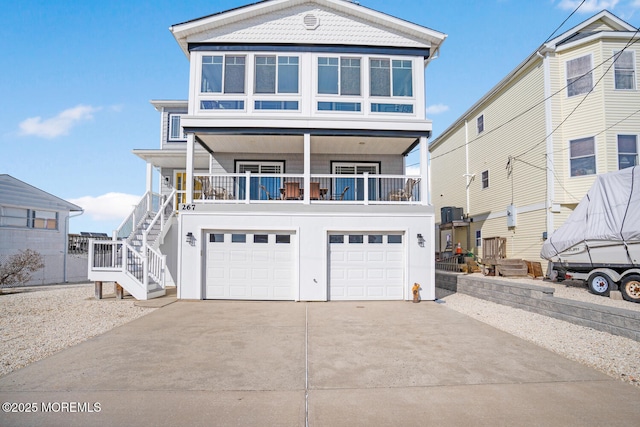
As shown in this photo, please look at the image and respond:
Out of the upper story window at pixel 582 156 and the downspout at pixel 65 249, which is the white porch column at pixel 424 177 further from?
the downspout at pixel 65 249

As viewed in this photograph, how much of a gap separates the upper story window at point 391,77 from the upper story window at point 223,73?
422 cm

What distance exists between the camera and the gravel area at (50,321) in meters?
6.14

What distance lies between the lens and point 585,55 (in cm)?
1518

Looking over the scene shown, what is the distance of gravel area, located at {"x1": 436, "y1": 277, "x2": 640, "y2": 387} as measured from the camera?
217 inches

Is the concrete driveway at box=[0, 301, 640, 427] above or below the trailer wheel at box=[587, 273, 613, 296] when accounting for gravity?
below

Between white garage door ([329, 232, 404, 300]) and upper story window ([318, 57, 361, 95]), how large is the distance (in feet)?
15.3

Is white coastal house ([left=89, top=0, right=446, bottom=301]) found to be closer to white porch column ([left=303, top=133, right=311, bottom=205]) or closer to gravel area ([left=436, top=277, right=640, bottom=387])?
white porch column ([left=303, top=133, right=311, bottom=205])

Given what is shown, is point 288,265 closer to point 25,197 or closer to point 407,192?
point 407,192

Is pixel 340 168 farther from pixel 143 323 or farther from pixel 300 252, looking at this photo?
pixel 143 323

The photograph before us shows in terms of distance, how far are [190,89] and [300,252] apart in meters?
6.35

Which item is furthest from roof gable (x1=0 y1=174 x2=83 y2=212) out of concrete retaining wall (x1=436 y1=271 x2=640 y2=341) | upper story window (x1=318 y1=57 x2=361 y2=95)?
concrete retaining wall (x1=436 y1=271 x2=640 y2=341)

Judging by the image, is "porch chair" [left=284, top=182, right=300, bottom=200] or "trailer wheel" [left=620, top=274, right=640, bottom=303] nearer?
"trailer wheel" [left=620, top=274, right=640, bottom=303]

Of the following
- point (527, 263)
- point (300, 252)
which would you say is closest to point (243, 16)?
point (300, 252)

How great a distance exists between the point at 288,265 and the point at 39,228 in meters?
15.1
